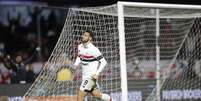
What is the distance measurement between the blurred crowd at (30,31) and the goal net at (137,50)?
2727mm

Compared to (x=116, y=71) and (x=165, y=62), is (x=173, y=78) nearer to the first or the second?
(x=165, y=62)

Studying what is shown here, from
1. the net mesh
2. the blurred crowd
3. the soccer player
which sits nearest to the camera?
the soccer player

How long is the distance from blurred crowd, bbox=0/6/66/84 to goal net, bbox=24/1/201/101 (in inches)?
107

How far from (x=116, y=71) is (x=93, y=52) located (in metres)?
1.37

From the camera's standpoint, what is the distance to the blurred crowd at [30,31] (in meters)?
16.3

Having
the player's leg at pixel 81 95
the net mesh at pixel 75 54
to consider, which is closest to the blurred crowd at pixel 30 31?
the net mesh at pixel 75 54

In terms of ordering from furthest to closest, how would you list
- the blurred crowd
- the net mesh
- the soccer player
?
the blurred crowd, the net mesh, the soccer player

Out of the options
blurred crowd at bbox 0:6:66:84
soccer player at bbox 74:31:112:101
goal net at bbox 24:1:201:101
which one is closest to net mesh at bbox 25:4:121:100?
goal net at bbox 24:1:201:101

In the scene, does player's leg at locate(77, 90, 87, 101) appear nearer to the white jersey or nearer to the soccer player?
the soccer player

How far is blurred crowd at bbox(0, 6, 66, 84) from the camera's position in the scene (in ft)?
53.6

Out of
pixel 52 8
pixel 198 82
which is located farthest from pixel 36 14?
pixel 198 82

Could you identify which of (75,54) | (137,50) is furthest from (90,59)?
(137,50)

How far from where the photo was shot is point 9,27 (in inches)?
655

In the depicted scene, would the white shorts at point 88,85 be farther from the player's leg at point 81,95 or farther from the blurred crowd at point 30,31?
the blurred crowd at point 30,31
